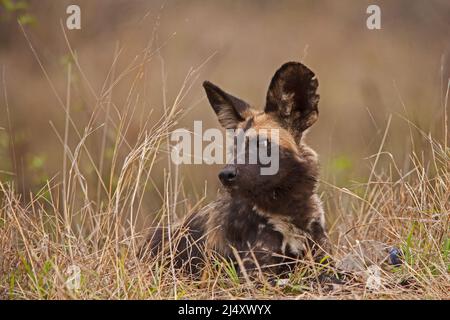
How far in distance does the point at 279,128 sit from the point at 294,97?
8.3 inches

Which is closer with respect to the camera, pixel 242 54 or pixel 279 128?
pixel 279 128

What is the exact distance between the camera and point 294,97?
555 cm

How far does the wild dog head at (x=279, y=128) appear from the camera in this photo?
5.31 meters

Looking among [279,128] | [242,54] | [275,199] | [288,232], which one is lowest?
[288,232]

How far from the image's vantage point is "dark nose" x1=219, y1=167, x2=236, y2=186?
5176 mm

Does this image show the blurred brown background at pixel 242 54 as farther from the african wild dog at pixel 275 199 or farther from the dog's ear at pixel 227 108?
the african wild dog at pixel 275 199

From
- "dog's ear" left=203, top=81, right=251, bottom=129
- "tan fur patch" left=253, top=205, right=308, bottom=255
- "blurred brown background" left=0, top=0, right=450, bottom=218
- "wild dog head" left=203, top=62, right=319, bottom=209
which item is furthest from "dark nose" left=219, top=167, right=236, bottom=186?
"blurred brown background" left=0, top=0, right=450, bottom=218

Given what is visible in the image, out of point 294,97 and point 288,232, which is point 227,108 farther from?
point 288,232

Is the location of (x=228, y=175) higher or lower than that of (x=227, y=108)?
lower

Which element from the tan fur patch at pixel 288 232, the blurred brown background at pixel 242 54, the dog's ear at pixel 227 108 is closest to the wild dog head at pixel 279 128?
the dog's ear at pixel 227 108

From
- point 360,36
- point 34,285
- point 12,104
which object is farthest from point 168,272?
point 360,36

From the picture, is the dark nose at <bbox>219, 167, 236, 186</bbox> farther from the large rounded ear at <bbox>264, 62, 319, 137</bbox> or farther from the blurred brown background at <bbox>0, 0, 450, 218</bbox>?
the blurred brown background at <bbox>0, 0, 450, 218</bbox>

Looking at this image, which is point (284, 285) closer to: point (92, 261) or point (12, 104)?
point (92, 261)

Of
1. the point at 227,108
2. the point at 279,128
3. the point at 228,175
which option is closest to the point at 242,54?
the point at 227,108
